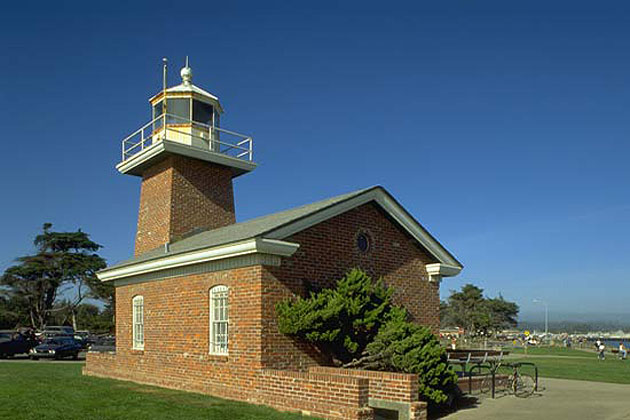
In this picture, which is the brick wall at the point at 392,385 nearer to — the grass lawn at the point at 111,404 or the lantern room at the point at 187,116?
the grass lawn at the point at 111,404

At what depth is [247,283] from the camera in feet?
44.9

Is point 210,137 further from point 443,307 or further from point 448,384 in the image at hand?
point 443,307

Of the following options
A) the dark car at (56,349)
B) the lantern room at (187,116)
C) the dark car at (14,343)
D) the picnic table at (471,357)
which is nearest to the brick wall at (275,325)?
Result: the picnic table at (471,357)

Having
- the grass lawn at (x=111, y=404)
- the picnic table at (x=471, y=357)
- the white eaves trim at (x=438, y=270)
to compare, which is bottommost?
the grass lawn at (x=111, y=404)

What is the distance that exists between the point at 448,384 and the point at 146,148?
45.3 feet

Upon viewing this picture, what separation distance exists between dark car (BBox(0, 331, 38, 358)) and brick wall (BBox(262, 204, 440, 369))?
77.6 feet

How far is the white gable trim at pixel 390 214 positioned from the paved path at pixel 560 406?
13.5 feet

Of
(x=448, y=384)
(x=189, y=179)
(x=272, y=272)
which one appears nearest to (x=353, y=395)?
(x=448, y=384)

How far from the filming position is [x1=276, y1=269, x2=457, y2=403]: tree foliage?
12.5 m

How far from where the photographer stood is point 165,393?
14.6 m

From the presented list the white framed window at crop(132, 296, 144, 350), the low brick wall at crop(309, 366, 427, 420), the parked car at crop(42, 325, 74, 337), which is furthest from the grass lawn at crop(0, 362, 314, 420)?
the parked car at crop(42, 325, 74, 337)

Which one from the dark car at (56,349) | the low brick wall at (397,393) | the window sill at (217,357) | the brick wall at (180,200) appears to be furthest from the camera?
the dark car at (56,349)

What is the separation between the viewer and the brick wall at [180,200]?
838 inches

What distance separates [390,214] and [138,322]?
8.37 meters
